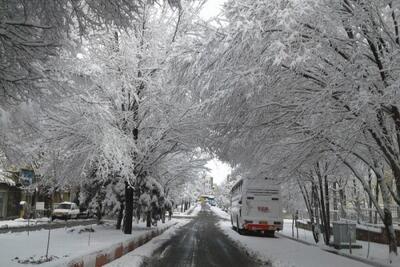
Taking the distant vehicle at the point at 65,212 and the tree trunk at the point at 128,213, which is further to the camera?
the distant vehicle at the point at 65,212

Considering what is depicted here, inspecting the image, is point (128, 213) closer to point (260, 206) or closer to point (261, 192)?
point (260, 206)

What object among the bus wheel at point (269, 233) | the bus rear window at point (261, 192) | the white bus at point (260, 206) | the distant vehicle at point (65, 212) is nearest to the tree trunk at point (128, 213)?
the white bus at point (260, 206)

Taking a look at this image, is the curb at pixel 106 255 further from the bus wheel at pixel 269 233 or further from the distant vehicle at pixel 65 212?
the distant vehicle at pixel 65 212

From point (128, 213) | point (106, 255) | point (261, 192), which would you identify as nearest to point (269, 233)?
point (261, 192)

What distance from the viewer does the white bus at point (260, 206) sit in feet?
87.9

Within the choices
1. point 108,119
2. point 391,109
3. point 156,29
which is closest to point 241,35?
point 391,109

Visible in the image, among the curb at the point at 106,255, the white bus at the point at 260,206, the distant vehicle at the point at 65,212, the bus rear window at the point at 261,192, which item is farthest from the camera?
the distant vehicle at the point at 65,212

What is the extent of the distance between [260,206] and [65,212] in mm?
22689

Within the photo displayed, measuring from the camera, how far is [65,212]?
136 ft

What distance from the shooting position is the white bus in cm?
2678

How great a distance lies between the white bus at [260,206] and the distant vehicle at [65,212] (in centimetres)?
2124

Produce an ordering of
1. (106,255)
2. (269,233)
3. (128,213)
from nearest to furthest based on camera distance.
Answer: (106,255) → (128,213) → (269,233)

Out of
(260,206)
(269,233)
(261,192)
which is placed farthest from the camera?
(269,233)

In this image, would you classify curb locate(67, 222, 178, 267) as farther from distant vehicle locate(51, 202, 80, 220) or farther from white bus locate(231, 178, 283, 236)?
distant vehicle locate(51, 202, 80, 220)
